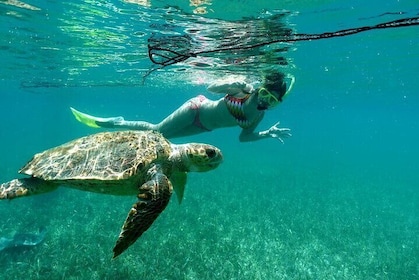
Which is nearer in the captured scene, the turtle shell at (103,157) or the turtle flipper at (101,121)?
the turtle shell at (103,157)

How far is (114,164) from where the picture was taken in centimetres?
532

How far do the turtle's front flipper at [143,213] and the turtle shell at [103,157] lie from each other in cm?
95

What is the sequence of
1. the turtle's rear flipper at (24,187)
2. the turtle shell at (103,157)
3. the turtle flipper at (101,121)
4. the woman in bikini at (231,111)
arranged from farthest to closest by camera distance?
the turtle flipper at (101,121) < the woman in bikini at (231,111) < the turtle's rear flipper at (24,187) < the turtle shell at (103,157)

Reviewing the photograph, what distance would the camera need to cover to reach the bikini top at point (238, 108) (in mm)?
8391

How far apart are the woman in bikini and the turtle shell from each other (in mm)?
2814

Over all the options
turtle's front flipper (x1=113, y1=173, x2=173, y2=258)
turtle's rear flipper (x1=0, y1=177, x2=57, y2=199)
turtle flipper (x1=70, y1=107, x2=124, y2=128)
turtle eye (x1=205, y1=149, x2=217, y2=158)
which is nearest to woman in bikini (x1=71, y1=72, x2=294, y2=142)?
turtle flipper (x1=70, y1=107, x2=124, y2=128)

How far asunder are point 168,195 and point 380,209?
22219 mm

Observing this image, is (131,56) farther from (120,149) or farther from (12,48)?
(120,149)

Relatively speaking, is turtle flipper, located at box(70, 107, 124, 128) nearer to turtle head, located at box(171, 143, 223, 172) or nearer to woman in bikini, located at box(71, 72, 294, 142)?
woman in bikini, located at box(71, 72, 294, 142)

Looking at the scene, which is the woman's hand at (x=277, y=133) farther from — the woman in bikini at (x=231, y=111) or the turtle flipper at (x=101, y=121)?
the turtle flipper at (x=101, y=121)

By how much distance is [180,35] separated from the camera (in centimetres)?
1258

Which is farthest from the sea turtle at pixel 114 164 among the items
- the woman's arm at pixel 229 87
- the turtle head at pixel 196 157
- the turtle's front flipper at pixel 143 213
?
the woman's arm at pixel 229 87

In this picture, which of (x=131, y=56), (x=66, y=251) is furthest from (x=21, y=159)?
(x=66, y=251)

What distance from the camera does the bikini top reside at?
27.5 ft
